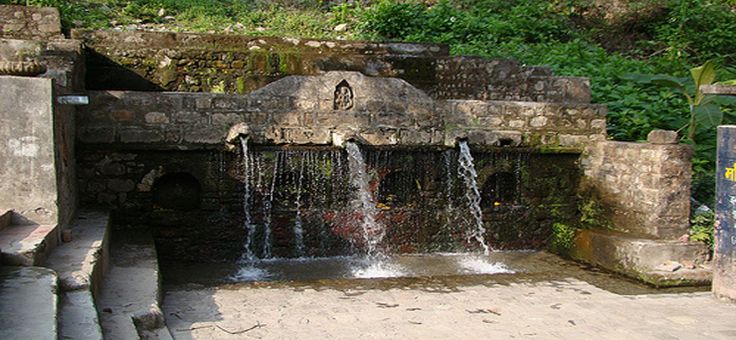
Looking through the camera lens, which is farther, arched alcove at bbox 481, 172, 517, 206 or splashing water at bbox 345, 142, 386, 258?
arched alcove at bbox 481, 172, 517, 206

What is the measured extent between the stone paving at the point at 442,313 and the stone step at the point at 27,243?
2.94 ft

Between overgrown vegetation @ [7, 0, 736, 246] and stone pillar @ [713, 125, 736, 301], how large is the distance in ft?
11.7

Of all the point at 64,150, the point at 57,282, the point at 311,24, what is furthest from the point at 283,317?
the point at 311,24

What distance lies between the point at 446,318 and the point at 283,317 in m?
1.13

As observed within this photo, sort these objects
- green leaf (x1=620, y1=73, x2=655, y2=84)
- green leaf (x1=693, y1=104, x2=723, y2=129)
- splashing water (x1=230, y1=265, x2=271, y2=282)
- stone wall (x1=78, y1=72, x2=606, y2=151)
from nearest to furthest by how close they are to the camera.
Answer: splashing water (x1=230, y1=265, x2=271, y2=282) < stone wall (x1=78, y1=72, x2=606, y2=151) < green leaf (x1=693, y1=104, x2=723, y2=129) < green leaf (x1=620, y1=73, x2=655, y2=84)

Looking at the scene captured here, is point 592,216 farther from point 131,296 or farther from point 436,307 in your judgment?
point 131,296

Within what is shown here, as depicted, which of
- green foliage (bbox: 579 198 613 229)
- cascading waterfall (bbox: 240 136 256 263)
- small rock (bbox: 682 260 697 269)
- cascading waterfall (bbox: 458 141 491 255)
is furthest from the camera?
green foliage (bbox: 579 198 613 229)

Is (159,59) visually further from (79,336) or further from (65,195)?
(79,336)

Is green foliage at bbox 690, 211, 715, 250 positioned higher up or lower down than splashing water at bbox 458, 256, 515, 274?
higher up

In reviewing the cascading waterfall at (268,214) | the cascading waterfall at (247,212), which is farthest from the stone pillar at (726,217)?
the cascading waterfall at (247,212)

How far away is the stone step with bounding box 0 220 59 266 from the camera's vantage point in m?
3.60

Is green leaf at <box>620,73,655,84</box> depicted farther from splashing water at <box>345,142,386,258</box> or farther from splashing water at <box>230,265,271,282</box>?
splashing water at <box>230,265,271,282</box>

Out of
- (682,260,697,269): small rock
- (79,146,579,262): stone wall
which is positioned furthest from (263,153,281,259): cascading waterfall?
(682,260,697,269): small rock

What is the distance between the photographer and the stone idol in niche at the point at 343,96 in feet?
22.3
